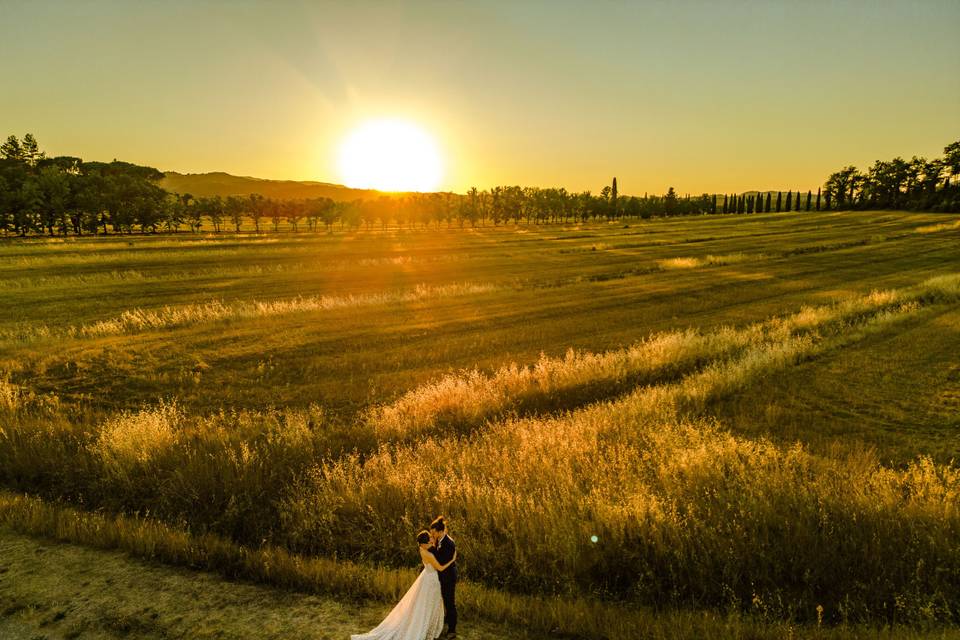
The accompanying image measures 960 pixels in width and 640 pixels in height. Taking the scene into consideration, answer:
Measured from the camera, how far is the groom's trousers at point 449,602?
5633mm

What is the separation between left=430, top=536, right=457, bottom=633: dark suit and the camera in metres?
5.43

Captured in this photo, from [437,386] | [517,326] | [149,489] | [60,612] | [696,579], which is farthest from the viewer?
[517,326]

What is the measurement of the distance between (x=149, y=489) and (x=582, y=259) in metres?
54.7

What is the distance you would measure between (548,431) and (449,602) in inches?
284

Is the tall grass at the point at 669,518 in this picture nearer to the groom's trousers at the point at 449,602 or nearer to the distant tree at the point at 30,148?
the groom's trousers at the point at 449,602

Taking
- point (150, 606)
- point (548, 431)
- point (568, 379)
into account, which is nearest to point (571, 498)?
point (548, 431)

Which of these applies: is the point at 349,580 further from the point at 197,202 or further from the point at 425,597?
the point at 197,202

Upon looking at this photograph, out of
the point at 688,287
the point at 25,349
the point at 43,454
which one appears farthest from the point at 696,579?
the point at 688,287

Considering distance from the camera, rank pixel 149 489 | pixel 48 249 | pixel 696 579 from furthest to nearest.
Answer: pixel 48 249 < pixel 149 489 < pixel 696 579

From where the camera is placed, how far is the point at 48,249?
2352 inches

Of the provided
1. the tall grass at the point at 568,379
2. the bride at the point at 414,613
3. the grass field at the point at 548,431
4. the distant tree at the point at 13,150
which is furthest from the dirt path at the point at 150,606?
the distant tree at the point at 13,150

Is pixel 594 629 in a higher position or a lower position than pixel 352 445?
higher

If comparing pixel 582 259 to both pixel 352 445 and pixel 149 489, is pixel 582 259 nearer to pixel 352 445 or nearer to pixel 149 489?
pixel 352 445

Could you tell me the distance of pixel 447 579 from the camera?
5629 millimetres
